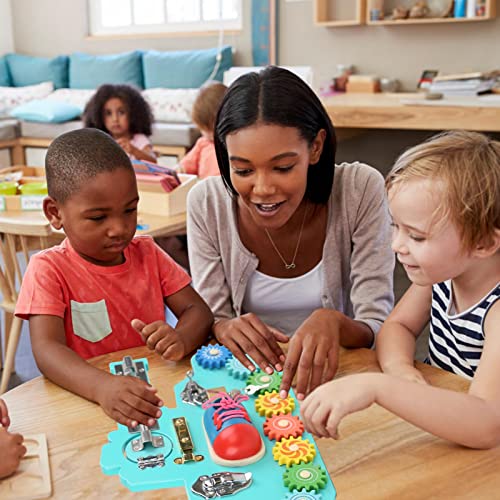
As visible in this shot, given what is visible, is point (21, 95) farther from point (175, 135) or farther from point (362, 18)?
point (362, 18)

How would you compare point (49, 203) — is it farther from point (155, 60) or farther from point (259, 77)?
point (155, 60)

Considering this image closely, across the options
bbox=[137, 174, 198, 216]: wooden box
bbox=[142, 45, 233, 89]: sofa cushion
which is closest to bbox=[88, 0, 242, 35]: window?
bbox=[142, 45, 233, 89]: sofa cushion

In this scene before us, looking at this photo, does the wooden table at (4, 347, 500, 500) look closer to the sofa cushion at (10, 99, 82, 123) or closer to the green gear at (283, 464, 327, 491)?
the green gear at (283, 464, 327, 491)

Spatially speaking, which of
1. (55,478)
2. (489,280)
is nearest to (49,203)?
(55,478)

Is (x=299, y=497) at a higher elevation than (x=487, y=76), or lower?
lower

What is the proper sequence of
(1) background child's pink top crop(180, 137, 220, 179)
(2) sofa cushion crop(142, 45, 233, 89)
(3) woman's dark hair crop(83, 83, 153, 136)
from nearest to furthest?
(1) background child's pink top crop(180, 137, 220, 179) < (3) woman's dark hair crop(83, 83, 153, 136) < (2) sofa cushion crop(142, 45, 233, 89)

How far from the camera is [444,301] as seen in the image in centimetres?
124

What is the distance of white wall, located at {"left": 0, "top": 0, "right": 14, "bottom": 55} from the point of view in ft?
21.7

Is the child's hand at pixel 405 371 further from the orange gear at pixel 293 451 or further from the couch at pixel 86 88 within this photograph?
the couch at pixel 86 88

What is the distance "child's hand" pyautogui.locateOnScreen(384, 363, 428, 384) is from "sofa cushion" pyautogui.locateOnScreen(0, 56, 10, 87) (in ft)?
20.5

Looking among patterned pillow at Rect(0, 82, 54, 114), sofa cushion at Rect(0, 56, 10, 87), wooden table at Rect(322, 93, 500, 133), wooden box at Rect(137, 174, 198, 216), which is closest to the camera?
wooden box at Rect(137, 174, 198, 216)

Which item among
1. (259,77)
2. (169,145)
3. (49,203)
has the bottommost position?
(169,145)

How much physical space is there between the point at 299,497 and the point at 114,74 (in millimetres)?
5514

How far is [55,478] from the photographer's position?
2.89ft
